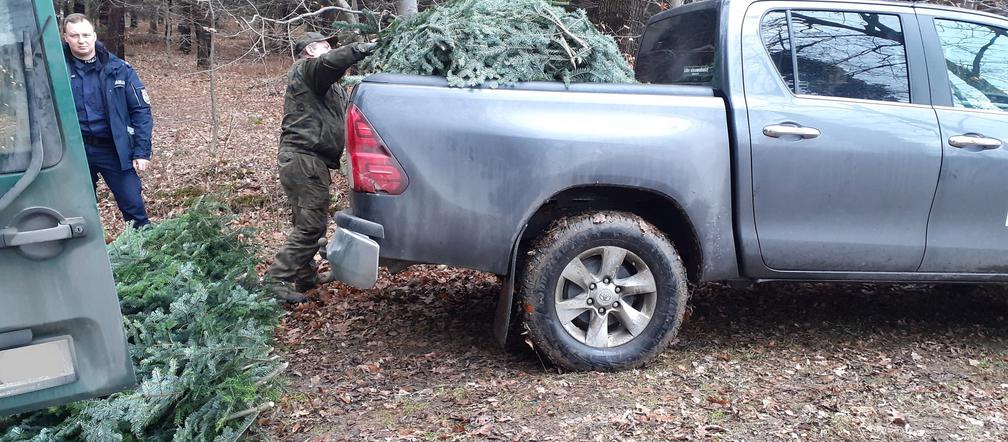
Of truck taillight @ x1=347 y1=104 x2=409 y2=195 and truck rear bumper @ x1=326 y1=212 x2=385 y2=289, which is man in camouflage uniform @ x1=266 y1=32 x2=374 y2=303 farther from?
truck taillight @ x1=347 y1=104 x2=409 y2=195

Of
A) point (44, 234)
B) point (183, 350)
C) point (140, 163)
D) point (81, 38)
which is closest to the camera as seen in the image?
point (44, 234)

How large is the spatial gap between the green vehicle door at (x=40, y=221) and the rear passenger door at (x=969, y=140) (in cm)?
389

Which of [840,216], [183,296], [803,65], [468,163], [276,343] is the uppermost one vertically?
[803,65]

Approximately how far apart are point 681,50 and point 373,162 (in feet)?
6.61

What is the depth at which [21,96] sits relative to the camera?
2303 mm

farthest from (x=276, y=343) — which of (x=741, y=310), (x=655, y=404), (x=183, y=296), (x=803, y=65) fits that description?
(x=803, y=65)

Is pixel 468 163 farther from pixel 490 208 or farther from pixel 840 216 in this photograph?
pixel 840 216

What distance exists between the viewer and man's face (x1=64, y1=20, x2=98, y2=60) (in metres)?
5.07

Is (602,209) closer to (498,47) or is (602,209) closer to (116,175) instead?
(498,47)

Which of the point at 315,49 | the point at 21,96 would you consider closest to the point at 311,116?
the point at 315,49

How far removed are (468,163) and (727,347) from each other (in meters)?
1.90

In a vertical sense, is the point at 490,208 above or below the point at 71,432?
above

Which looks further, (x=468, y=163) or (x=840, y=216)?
(x=840, y=216)

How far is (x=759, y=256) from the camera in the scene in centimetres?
396
